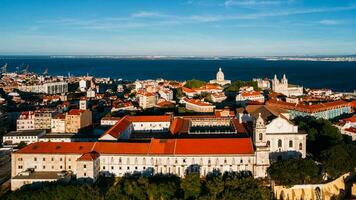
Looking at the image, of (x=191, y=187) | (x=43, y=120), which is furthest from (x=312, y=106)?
(x=43, y=120)

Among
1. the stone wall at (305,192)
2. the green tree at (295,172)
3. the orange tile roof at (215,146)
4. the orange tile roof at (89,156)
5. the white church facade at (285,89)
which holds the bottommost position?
the stone wall at (305,192)

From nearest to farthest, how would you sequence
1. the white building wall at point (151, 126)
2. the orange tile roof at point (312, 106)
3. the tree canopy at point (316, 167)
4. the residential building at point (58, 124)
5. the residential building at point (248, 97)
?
the tree canopy at point (316, 167) → the white building wall at point (151, 126) → the residential building at point (58, 124) → the orange tile roof at point (312, 106) → the residential building at point (248, 97)

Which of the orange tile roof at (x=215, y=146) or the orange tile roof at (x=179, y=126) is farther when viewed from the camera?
the orange tile roof at (x=179, y=126)

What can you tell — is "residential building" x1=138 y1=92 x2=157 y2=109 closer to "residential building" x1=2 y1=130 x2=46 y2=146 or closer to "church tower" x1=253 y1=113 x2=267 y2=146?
"residential building" x1=2 y1=130 x2=46 y2=146

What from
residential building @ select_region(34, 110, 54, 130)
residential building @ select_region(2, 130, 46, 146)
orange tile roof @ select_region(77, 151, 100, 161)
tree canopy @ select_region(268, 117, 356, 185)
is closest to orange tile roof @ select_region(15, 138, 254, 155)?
orange tile roof @ select_region(77, 151, 100, 161)

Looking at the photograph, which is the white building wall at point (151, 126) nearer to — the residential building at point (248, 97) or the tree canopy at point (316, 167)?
the tree canopy at point (316, 167)

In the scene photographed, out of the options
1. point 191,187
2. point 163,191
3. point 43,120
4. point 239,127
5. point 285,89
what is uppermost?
point 285,89

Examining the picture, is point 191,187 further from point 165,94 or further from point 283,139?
point 165,94

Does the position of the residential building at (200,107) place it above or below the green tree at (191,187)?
above

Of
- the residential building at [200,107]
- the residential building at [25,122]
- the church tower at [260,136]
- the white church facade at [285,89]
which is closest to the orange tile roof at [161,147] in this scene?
the church tower at [260,136]

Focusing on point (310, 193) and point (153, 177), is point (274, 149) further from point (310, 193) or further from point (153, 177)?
point (153, 177)
